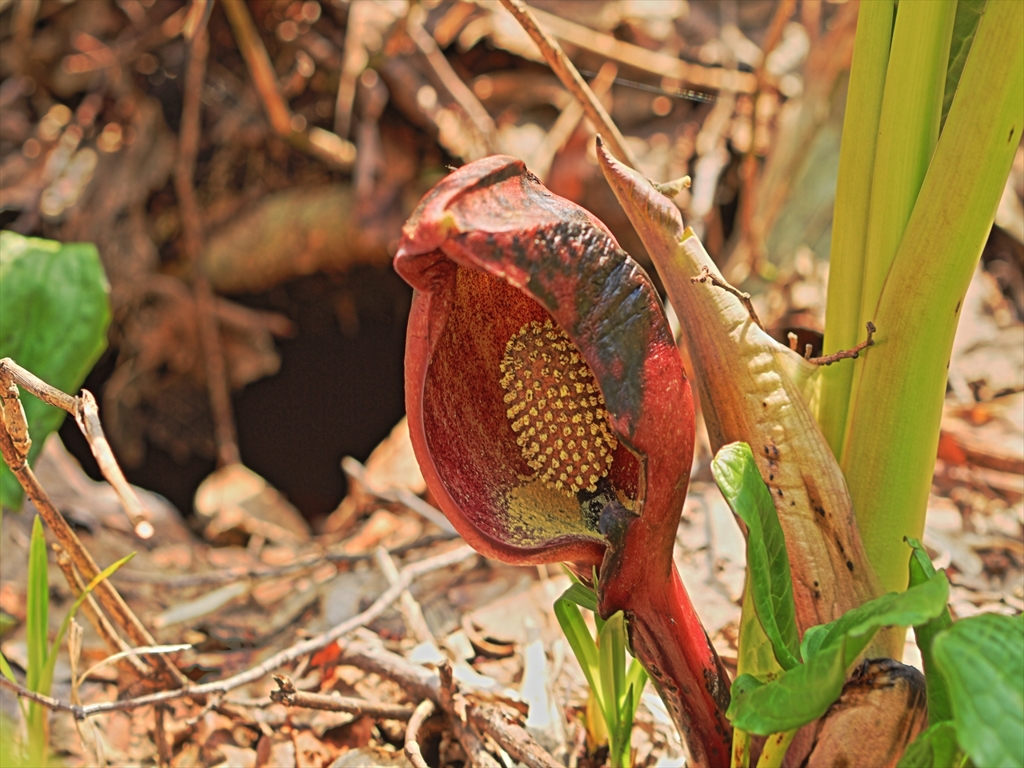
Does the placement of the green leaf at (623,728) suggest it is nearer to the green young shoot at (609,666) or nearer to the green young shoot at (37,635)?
the green young shoot at (609,666)

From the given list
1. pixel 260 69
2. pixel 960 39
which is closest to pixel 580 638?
pixel 960 39

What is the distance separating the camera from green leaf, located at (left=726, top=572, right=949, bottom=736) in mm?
401

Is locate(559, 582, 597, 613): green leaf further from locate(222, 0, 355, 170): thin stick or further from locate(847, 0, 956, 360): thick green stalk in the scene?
locate(222, 0, 355, 170): thin stick

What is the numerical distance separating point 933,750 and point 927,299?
27 centimetres

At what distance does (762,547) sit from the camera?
20.0 inches

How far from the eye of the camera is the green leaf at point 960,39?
59cm

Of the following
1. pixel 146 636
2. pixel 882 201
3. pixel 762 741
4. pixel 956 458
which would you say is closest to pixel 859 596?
pixel 762 741

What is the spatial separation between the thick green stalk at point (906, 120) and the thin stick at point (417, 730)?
471 millimetres

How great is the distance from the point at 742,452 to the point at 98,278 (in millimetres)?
724

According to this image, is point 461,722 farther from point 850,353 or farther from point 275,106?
point 275,106

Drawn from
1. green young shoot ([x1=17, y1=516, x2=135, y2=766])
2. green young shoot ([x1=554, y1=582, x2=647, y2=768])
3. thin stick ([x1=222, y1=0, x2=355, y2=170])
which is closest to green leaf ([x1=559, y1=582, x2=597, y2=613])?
green young shoot ([x1=554, y1=582, x2=647, y2=768])

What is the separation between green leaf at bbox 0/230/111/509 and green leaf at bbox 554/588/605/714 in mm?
552

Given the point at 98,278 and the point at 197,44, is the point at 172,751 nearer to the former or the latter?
the point at 98,278

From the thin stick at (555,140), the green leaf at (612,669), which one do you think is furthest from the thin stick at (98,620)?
the thin stick at (555,140)
